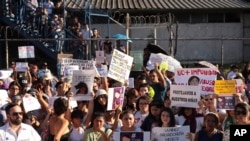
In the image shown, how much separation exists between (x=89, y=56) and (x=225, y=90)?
32.6ft

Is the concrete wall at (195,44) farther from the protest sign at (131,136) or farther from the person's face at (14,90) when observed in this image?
the protest sign at (131,136)

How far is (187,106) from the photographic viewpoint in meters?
9.73

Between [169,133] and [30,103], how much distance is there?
2323 mm

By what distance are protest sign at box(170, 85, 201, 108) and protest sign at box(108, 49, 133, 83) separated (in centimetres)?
194

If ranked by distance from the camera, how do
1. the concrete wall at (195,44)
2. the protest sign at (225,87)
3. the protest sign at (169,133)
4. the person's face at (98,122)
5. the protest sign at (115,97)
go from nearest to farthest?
the protest sign at (169,133), the person's face at (98,122), the protest sign at (115,97), the protest sign at (225,87), the concrete wall at (195,44)

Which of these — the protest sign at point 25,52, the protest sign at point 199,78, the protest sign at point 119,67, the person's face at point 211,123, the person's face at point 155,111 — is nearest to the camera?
the person's face at point 211,123

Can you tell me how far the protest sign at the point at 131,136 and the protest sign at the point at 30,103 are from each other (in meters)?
1.72

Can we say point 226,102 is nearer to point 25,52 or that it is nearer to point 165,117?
point 165,117

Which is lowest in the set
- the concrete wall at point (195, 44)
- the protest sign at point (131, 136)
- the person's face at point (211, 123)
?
the protest sign at point (131, 136)

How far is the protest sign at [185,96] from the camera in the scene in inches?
384

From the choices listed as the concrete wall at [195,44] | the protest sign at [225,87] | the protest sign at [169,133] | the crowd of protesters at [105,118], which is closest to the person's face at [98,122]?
the crowd of protesters at [105,118]

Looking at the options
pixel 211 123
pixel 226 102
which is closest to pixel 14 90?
pixel 226 102

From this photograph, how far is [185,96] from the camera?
32.4 ft

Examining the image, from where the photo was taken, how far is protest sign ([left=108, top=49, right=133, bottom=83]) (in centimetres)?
1184
